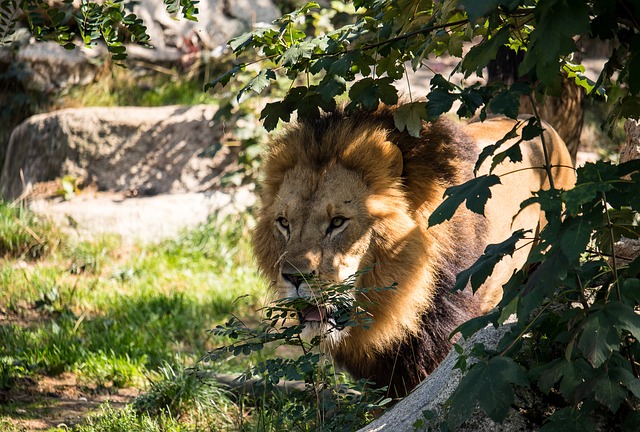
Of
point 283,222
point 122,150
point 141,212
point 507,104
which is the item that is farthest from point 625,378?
point 122,150

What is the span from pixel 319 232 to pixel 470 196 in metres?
1.55

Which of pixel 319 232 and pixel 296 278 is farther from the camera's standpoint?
pixel 319 232

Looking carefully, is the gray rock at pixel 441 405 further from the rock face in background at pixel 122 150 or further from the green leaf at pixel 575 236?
the rock face in background at pixel 122 150

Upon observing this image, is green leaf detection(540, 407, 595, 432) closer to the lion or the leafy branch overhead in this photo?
the leafy branch overhead

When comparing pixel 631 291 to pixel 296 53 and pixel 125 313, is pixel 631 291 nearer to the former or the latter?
pixel 296 53

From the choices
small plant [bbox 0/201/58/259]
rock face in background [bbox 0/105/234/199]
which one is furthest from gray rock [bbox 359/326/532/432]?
rock face in background [bbox 0/105/234/199]

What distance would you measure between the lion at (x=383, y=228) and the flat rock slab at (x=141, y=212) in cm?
403

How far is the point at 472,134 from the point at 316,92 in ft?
4.67

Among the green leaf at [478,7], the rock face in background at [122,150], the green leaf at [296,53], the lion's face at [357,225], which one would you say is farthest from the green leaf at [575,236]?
the rock face in background at [122,150]

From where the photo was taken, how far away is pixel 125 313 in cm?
614

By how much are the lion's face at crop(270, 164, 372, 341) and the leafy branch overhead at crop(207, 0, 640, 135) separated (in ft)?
1.31

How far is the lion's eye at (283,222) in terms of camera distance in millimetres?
3994

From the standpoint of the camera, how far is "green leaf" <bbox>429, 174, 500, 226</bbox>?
7.45 ft

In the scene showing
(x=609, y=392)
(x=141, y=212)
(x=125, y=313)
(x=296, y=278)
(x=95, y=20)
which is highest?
(x=95, y=20)
